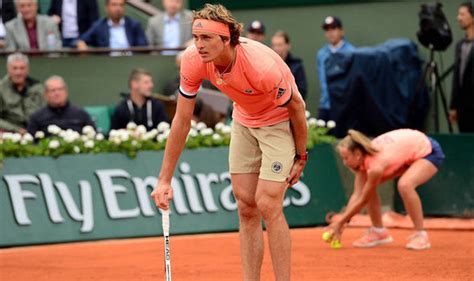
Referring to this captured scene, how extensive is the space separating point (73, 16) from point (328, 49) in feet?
12.1

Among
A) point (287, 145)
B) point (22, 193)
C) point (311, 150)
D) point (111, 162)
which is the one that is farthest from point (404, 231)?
point (287, 145)

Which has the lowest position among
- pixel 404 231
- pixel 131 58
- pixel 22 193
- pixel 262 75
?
pixel 404 231

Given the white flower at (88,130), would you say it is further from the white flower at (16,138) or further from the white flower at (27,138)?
the white flower at (16,138)

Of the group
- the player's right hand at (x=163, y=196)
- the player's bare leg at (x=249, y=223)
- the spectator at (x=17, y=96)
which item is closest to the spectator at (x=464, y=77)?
the spectator at (x=17, y=96)

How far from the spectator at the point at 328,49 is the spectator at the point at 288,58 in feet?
1.19

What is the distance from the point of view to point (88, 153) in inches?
558

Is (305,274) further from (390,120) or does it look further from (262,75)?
(390,120)

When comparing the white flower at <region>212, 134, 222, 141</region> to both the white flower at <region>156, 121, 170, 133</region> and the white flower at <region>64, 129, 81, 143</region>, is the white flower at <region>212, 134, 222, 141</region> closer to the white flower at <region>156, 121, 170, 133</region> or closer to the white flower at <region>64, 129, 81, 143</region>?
the white flower at <region>156, 121, 170, 133</region>

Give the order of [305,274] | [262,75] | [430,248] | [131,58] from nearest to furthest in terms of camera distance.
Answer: [262,75], [305,274], [430,248], [131,58]

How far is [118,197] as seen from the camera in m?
14.1

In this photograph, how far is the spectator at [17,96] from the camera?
1484 cm

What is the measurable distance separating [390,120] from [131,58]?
376 cm

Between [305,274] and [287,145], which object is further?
[305,274]

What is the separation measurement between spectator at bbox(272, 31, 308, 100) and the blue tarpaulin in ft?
1.52
